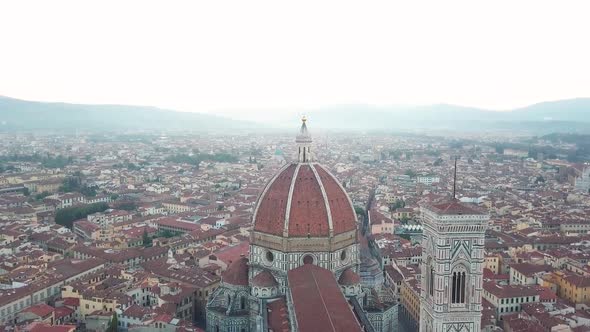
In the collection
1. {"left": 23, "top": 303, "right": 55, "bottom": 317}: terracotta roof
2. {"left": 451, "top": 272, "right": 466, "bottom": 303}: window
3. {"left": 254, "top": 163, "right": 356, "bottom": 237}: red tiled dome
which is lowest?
{"left": 23, "top": 303, "right": 55, "bottom": 317}: terracotta roof

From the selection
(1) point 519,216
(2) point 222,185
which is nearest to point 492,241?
(1) point 519,216

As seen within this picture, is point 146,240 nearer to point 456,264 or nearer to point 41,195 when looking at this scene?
point 41,195

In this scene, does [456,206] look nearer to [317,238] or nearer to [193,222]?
[317,238]

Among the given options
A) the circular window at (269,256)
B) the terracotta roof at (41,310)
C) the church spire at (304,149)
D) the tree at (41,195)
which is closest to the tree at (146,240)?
the terracotta roof at (41,310)

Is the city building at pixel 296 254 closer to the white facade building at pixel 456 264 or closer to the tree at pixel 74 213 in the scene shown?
the white facade building at pixel 456 264

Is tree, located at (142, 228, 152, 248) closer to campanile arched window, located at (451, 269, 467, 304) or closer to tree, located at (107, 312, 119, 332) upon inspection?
tree, located at (107, 312, 119, 332)

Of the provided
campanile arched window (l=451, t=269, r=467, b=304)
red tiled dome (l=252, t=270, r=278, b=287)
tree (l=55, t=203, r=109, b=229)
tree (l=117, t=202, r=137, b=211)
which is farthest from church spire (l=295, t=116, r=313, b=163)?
tree (l=117, t=202, r=137, b=211)
